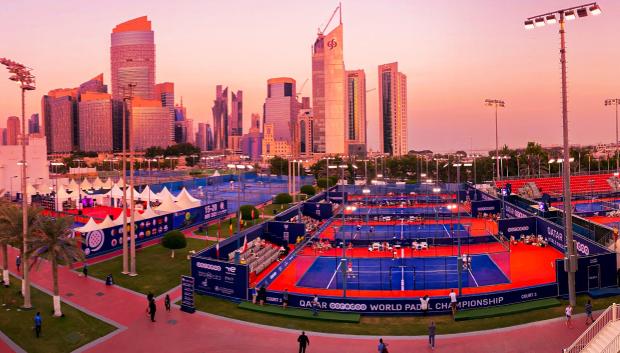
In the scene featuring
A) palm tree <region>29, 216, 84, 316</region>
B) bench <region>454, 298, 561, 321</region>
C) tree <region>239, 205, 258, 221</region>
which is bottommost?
bench <region>454, 298, 561, 321</region>

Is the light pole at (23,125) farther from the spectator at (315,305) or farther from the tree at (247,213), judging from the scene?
the tree at (247,213)

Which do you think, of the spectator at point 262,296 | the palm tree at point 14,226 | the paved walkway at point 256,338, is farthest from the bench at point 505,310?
the palm tree at point 14,226

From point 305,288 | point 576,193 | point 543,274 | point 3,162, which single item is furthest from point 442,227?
point 3,162

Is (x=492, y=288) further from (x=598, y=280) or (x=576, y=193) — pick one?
(x=576, y=193)

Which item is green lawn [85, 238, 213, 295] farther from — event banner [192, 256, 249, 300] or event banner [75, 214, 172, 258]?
event banner [192, 256, 249, 300]

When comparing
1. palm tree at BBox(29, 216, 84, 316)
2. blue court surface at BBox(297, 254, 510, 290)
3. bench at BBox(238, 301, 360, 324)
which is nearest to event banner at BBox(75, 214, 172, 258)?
palm tree at BBox(29, 216, 84, 316)

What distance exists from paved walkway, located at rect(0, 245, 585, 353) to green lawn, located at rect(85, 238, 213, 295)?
497 cm

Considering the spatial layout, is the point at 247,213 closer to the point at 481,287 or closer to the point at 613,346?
the point at 481,287

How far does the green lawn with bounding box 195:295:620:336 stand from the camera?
23000 mm

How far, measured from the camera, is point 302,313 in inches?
991

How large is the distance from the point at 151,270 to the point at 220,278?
344 inches

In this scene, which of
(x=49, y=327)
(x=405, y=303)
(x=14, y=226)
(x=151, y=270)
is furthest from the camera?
(x=151, y=270)

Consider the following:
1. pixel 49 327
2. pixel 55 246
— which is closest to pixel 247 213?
pixel 55 246

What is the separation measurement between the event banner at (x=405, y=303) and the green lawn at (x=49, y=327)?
1064 centimetres
